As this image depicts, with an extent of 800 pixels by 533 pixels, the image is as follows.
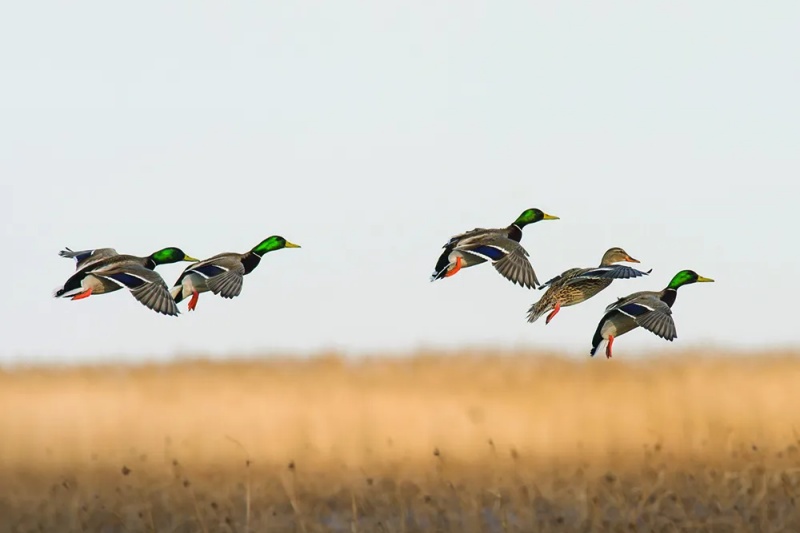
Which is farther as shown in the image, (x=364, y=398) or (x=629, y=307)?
(x=364, y=398)

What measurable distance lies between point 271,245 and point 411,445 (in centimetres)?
436

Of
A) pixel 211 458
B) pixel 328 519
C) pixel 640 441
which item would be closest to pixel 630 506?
pixel 328 519

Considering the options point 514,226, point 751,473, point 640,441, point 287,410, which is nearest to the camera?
point 514,226

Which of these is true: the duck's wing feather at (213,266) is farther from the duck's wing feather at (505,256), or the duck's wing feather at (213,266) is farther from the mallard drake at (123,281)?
the duck's wing feather at (505,256)

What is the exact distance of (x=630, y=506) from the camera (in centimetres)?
1068

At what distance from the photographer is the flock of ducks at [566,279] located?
980 cm

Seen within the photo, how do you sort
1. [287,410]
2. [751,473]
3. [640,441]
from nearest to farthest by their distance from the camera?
1. [751,473]
2. [640,441]
3. [287,410]

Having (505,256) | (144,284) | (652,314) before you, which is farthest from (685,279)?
(144,284)

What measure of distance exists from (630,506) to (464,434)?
3.84 metres

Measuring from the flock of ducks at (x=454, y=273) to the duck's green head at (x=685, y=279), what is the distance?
325mm

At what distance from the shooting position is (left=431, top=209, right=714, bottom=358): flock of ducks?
9.80 m

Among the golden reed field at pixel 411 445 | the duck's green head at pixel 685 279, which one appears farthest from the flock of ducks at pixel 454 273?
the golden reed field at pixel 411 445

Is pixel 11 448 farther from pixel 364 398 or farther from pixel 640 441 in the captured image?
pixel 640 441

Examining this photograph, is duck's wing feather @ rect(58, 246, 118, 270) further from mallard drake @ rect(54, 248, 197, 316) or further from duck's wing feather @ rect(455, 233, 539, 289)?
duck's wing feather @ rect(455, 233, 539, 289)
